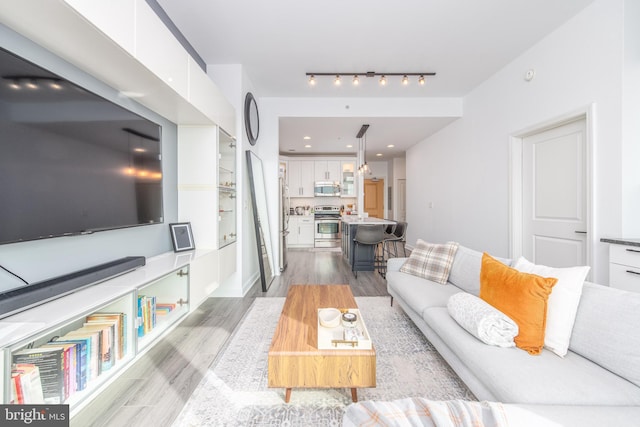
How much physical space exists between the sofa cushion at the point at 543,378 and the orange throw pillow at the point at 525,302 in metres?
0.06

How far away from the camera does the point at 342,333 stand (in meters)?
1.53

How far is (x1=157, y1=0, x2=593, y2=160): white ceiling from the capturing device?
7.73 ft

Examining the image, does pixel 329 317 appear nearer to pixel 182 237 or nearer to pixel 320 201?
pixel 182 237

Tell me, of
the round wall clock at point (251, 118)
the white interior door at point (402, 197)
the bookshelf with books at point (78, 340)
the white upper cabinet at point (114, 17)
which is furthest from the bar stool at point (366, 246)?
the white interior door at point (402, 197)

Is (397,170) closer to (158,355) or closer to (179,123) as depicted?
(179,123)

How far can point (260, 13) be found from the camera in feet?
7.92

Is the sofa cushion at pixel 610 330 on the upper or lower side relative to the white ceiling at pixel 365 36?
lower

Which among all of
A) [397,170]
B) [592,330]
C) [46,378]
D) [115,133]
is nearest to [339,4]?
[115,133]

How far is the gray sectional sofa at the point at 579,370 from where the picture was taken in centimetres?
90

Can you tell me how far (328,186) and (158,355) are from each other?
229 inches

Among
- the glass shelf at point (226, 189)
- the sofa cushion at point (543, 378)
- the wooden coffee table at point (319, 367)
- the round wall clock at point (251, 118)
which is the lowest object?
the wooden coffee table at point (319, 367)

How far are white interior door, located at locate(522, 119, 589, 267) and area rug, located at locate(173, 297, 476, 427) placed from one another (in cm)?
194

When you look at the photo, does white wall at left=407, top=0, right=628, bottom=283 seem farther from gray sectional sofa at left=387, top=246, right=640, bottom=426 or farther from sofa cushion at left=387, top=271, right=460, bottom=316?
gray sectional sofa at left=387, top=246, right=640, bottom=426

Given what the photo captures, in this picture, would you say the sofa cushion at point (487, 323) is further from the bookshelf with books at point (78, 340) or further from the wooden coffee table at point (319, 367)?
the bookshelf with books at point (78, 340)
